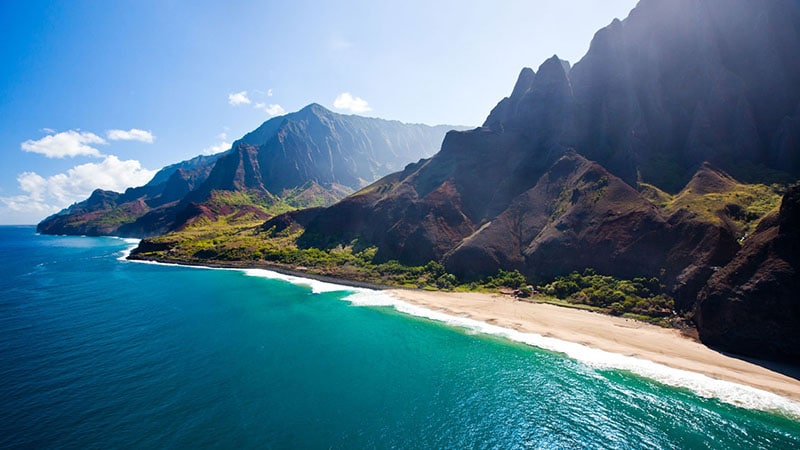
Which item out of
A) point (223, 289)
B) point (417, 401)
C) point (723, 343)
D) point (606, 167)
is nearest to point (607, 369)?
point (723, 343)

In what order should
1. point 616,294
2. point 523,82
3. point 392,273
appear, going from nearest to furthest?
point 616,294, point 392,273, point 523,82

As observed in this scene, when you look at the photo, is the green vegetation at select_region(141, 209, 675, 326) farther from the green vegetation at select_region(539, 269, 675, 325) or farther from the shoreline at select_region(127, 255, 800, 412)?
the shoreline at select_region(127, 255, 800, 412)

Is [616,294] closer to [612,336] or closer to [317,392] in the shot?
[612,336]

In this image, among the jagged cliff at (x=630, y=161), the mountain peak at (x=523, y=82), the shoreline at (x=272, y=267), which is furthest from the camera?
the mountain peak at (x=523, y=82)

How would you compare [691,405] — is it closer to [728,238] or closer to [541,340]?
[541,340]

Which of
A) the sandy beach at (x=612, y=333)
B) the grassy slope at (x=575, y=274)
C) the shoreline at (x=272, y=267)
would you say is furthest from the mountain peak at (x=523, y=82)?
the shoreline at (x=272, y=267)

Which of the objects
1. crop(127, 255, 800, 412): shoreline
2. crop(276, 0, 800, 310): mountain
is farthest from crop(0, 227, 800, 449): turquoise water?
crop(276, 0, 800, 310): mountain

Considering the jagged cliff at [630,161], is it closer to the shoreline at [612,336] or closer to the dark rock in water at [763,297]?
the dark rock in water at [763,297]

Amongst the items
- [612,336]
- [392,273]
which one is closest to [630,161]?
[612,336]
